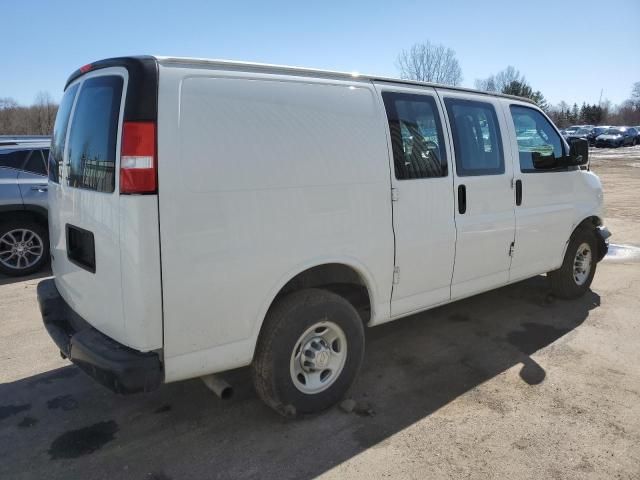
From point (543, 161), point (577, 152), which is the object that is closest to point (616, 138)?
point (577, 152)

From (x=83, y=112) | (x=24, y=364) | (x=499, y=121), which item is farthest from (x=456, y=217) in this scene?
(x=24, y=364)

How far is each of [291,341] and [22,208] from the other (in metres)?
5.39

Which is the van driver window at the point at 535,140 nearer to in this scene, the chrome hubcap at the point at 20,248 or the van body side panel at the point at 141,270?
the van body side panel at the point at 141,270

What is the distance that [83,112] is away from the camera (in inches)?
113

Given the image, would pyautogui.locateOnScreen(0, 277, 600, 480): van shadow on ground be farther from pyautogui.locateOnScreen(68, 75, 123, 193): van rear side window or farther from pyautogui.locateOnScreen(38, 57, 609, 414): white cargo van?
pyautogui.locateOnScreen(68, 75, 123, 193): van rear side window

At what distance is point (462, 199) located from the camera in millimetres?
3896

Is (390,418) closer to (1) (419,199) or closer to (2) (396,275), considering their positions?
(2) (396,275)

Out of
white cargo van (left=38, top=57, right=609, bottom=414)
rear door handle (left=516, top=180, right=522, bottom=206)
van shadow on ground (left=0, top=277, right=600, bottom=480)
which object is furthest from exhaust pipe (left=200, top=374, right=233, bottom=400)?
rear door handle (left=516, top=180, right=522, bottom=206)

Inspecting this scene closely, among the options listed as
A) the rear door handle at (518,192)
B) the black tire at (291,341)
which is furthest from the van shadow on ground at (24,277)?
the rear door handle at (518,192)

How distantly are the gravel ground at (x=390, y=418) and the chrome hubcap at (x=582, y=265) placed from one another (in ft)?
2.86

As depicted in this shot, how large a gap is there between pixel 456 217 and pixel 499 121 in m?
1.14

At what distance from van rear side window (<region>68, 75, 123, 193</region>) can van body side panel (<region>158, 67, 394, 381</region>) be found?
0.95 ft

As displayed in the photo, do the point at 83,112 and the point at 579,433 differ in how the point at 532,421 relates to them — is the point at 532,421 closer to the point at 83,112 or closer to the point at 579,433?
the point at 579,433

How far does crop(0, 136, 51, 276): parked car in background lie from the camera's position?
663 cm
